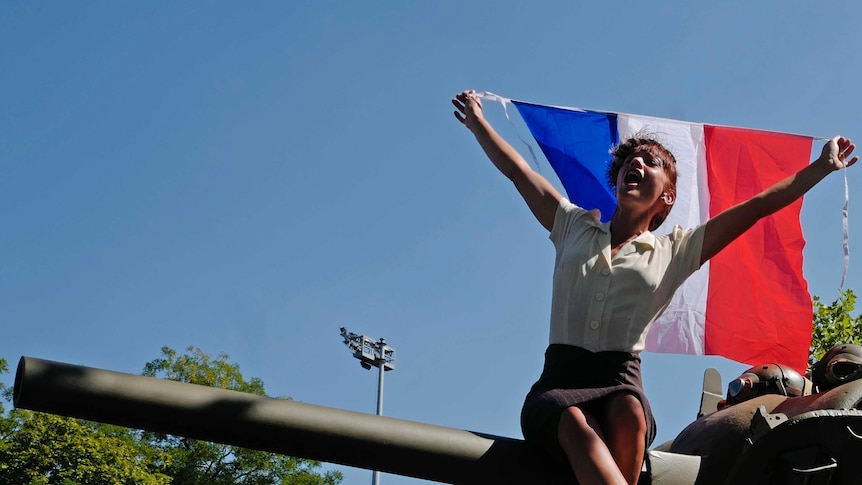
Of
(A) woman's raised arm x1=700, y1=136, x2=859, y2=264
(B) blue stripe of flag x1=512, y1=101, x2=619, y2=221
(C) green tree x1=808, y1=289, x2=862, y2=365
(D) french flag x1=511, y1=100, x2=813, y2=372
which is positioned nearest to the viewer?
(A) woman's raised arm x1=700, y1=136, x2=859, y2=264

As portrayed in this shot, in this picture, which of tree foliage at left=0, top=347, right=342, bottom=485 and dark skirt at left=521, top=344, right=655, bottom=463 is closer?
dark skirt at left=521, top=344, right=655, bottom=463

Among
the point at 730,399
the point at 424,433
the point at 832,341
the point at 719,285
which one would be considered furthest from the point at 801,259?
the point at 832,341

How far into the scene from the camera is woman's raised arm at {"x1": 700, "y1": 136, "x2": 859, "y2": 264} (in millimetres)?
4219

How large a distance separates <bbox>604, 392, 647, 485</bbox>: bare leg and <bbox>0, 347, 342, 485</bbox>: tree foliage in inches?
845

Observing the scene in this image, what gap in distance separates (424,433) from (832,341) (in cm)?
1450

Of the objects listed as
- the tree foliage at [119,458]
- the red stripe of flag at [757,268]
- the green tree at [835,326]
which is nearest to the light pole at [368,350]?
the tree foliage at [119,458]

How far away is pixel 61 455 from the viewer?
25.3 metres

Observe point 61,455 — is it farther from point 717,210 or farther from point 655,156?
point 655,156

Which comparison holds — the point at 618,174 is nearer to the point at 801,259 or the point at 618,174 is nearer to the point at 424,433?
the point at 424,433

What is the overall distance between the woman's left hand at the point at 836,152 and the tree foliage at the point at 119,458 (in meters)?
21.4

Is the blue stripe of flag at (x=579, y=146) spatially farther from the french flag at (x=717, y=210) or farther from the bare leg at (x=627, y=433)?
the bare leg at (x=627, y=433)

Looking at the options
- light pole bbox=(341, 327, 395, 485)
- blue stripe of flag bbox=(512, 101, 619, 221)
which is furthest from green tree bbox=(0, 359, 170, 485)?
blue stripe of flag bbox=(512, 101, 619, 221)

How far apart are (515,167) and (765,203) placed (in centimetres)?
106

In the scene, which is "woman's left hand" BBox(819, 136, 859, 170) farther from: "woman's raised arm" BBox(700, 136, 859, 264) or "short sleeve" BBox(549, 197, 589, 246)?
"short sleeve" BBox(549, 197, 589, 246)
